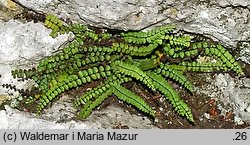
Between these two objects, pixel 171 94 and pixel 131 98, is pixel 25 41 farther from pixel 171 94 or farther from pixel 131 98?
pixel 171 94

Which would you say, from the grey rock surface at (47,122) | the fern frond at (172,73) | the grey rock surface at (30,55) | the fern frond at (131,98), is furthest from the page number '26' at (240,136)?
the grey rock surface at (30,55)

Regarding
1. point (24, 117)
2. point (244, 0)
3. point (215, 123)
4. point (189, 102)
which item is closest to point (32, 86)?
point (24, 117)

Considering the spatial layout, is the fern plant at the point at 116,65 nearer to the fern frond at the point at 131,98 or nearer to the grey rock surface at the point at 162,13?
the fern frond at the point at 131,98

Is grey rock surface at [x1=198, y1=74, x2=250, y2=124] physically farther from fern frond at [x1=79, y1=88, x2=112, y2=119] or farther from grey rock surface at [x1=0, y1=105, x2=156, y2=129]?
fern frond at [x1=79, y1=88, x2=112, y2=119]

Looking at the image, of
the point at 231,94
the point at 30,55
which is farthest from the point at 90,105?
the point at 231,94

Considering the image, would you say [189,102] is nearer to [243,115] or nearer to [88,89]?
[243,115]
